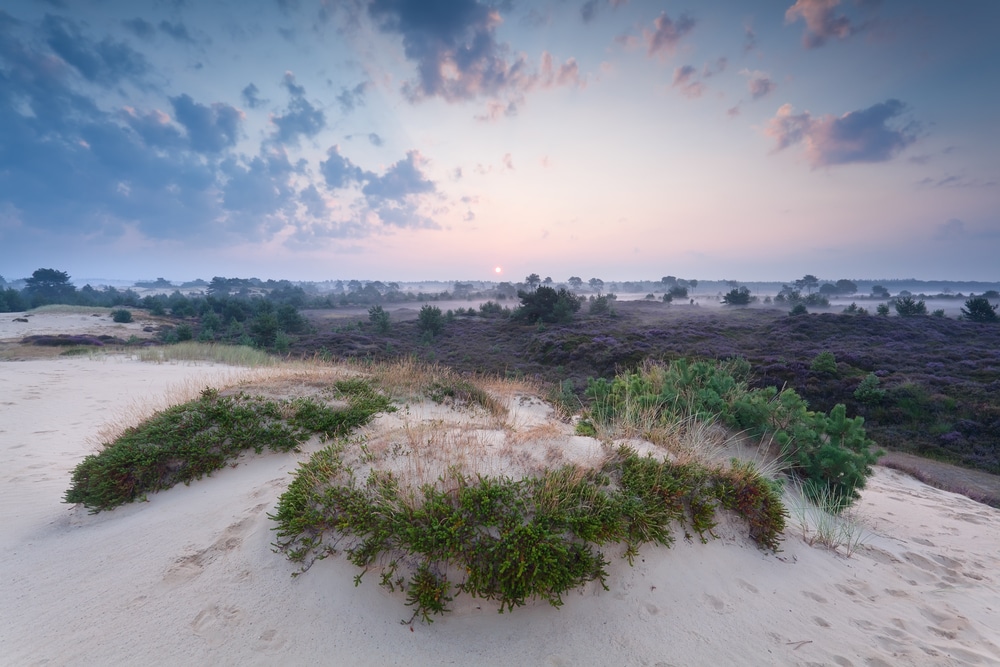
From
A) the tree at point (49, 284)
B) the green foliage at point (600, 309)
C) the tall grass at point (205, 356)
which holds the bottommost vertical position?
the green foliage at point (600, 309)

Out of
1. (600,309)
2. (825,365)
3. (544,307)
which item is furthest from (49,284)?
(825,365)

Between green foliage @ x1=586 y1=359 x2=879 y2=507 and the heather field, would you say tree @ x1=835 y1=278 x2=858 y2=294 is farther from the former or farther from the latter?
green foliage @ x1=586 y1=359 x2=879 y2=507

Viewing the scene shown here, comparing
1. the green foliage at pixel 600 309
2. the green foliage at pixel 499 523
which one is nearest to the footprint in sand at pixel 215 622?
the green foliage at pixel 499 523

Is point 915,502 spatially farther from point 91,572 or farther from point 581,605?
point 91,572

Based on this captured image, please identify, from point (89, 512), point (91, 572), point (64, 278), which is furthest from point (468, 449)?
point (64, 278)

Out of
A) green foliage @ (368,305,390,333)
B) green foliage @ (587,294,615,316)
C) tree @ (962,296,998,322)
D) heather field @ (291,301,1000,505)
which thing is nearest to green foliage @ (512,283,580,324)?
heather field @ (291,301,1000,505)

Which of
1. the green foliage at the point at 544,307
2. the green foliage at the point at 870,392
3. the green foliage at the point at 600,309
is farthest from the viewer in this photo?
the green foliage at the point at 600,309

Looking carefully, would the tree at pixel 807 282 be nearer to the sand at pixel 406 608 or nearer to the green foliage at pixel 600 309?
the green foliage at pixel 600 309

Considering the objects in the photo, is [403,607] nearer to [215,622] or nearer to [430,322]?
[215,622]
